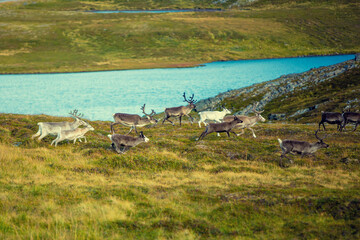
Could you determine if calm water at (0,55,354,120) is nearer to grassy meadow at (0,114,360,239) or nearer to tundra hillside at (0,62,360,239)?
tundra hillside at (0,62,360,239)

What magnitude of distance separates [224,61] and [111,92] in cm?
7607

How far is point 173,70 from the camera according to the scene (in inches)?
5007

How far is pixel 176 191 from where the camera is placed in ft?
45.8

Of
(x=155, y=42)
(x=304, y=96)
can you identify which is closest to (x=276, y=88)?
(x=304, y=96)

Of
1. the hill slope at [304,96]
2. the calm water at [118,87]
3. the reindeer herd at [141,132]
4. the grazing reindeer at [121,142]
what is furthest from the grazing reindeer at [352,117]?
the calm water at [118,87]

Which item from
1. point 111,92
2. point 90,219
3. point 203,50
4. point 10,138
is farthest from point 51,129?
point 203,50

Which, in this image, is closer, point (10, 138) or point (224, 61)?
point (10, 138)

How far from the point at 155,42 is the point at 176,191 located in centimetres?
16219

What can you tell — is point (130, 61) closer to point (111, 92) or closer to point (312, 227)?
point (111, 92)

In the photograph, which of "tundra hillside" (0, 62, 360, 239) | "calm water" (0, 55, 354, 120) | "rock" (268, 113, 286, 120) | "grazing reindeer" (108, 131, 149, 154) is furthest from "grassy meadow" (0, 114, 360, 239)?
"calm water" (0, 55, 354, 120)

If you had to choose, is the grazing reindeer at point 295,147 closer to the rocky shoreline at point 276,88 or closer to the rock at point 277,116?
the rock at point 277,116

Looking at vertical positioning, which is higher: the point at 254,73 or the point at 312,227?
the point at 312,227

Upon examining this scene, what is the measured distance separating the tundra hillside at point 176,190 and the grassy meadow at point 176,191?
1.5 inches

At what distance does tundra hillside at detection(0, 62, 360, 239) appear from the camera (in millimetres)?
10414
